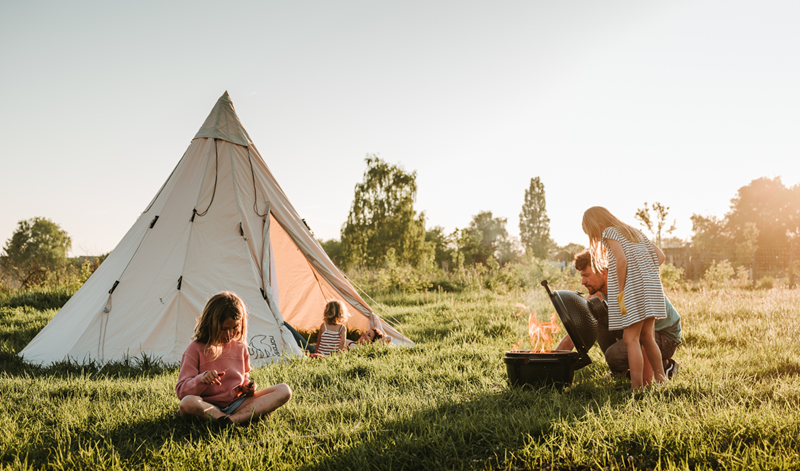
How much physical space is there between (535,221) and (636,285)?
4171cm

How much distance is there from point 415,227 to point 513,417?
2026 centimetres

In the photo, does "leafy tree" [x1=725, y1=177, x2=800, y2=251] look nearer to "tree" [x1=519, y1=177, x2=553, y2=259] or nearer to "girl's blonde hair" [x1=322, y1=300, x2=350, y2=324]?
"tree" [x1=519, y1=177, x2=553, y2=259]

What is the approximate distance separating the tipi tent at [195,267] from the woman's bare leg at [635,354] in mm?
2890

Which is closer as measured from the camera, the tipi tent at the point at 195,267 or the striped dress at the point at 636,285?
the striped dress at the point at 636,285

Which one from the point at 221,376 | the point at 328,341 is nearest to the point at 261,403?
the point at 221,376

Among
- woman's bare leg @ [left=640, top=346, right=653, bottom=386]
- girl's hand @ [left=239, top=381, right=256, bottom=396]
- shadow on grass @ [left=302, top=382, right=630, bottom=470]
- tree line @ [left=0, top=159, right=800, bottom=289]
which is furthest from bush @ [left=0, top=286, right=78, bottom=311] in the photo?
woman's bare leg @ [left=640, top=346, right=653, bottom=386]

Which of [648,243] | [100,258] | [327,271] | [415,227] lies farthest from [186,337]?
[415,227]

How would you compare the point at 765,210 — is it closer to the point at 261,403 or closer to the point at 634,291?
the point at 634,291

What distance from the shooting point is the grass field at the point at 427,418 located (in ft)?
7.13

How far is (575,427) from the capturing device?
2.43 m

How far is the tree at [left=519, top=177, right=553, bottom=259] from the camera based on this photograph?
42969 millimetres

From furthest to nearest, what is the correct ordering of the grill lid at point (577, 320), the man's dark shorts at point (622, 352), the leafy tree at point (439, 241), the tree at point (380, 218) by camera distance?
the leafy tree at point (439, 241) < the tree at point (380, 218) < the man's dark shorts at point (622, 352) < the grill lid at point (577, 320)

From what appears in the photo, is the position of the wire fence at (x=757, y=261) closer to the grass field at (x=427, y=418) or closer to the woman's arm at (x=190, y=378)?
the grass field at (x=427, y=418)

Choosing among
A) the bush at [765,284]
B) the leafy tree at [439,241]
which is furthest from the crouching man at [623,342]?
the leafy tree at [439,241]
